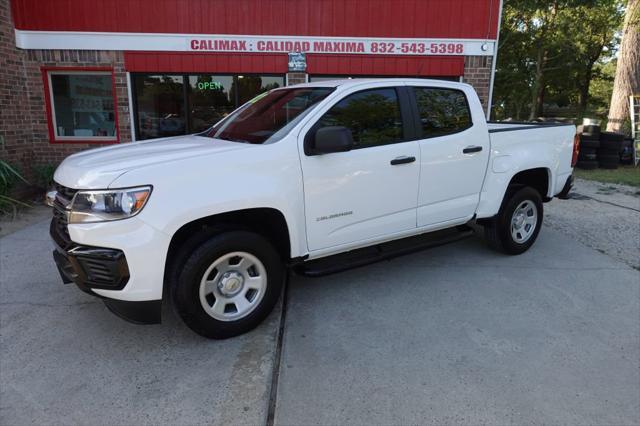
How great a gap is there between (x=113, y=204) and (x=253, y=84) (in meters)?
6.82

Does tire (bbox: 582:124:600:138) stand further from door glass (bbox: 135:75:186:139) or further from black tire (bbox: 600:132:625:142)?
door glass (bbox: 135:75:186:139)

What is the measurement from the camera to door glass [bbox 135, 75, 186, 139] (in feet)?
29.4

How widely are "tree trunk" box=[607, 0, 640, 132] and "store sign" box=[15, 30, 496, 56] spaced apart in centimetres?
735

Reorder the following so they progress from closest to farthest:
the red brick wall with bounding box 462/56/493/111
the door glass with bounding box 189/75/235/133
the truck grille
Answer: the truck grille < the door glass with bounding box 189/75/235/133 < the red brick wall with bounding box 462/56/493/111

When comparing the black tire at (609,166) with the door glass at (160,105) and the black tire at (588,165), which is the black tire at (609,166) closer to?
the black tire at (588,165)

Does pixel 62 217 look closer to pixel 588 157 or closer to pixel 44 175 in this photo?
pixel 44 175

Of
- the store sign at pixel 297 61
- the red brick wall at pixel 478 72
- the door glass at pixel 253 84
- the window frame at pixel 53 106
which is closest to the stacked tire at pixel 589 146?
the red brick wall at pixel 478 72

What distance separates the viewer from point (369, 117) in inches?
153

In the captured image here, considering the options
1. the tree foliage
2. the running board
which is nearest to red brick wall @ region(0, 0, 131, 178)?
the running board

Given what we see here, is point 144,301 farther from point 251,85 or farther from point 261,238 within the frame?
point 251,85

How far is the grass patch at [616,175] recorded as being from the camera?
33.1ft

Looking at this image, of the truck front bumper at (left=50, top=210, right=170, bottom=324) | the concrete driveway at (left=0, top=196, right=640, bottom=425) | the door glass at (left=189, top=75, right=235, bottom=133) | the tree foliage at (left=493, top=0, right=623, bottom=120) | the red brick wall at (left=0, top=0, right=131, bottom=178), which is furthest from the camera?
the tree foliage at (left=493, top=0, right=623, bottom=120)

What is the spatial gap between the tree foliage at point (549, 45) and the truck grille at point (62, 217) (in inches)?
842

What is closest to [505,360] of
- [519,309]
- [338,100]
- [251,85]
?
[519,309]
